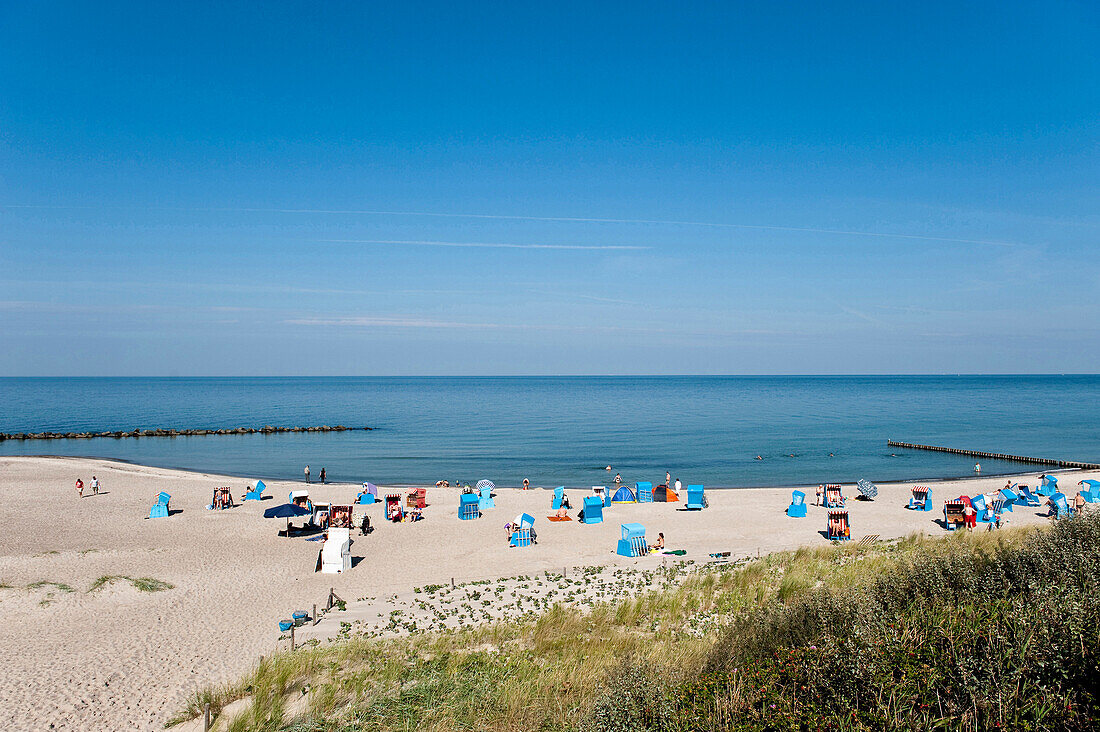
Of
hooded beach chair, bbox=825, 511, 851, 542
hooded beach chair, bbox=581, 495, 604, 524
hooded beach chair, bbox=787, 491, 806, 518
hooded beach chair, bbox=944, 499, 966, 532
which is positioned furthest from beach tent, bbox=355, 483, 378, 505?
hooded beach chair, bbox=944, 499, 966, 532

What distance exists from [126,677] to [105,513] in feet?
71.6

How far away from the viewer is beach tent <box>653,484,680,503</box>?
32188 millimetres

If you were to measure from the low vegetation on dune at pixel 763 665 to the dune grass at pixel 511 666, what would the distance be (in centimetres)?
4

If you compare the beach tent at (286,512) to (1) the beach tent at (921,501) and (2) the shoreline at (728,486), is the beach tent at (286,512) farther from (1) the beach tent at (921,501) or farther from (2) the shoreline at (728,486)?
(1) the beach tent at (921,501)

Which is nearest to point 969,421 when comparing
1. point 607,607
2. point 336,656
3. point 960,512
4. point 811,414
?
point 811,414

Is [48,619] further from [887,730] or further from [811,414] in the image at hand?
[811,414]

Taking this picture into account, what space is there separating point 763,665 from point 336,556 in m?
15.8

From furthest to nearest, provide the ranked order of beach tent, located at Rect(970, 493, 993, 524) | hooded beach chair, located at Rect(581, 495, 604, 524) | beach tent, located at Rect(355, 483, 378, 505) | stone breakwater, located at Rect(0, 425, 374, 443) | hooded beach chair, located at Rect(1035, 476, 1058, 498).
Answer: stone breakwater, located at Rect(0, 425, 374, 443), beach tent, located at Rect(355, 483, 378, 505), hooded beach chair, located at Rect(1035, 476, 1058, 498), hooded beach chair, located at Rect(581, 495, 604, 524), beach tent, located at Rect(970, 493, 993, 524)

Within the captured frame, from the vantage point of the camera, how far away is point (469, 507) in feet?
95.5

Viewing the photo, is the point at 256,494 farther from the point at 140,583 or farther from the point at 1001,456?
the point at 1001,456

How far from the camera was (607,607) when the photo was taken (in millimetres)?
13438

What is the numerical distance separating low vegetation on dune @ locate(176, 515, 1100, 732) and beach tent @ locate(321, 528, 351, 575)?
25.0ft

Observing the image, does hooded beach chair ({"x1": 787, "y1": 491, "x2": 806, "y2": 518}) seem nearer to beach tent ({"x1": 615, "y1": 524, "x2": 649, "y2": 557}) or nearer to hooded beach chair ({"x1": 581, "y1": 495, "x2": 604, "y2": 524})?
hooded beach chair ({"x1": 581, "y1": 495, "x2": 604, "y2": 524})

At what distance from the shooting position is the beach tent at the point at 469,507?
28.7 m
